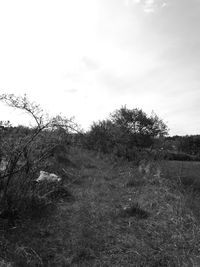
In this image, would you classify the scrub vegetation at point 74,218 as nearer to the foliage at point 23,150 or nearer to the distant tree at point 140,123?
the foliage at point 23,150

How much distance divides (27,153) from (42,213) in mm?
1253

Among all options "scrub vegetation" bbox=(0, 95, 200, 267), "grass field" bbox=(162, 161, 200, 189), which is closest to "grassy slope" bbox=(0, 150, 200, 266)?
"scrub vegetation" bbox=(0, 95, 200, 267)

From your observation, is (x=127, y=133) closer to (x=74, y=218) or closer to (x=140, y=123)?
(x=140, y=123)

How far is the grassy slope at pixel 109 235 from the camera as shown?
3.89 metres

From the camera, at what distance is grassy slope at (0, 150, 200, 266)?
3895 millimetres

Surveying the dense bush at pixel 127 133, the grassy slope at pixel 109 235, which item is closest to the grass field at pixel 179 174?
the grassy slope at pixel 109 235

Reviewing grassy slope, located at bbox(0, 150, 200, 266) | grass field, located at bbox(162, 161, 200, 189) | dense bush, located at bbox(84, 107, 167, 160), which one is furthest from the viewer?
dense bush, located at bbox(84, 107, 167, 160)

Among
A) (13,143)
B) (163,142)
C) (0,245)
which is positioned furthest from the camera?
(163,142)

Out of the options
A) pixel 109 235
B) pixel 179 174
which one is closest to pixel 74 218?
pixel 109 235

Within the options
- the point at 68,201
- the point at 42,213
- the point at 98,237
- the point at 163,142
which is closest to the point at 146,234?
the point at 98,237

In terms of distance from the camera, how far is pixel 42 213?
5.59 meters

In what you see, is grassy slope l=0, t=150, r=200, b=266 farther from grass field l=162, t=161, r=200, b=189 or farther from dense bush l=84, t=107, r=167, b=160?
dense bush l=84, t=107, r=167, b=160

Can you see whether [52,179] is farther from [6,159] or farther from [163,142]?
[163,142]

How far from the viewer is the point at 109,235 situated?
481cm
